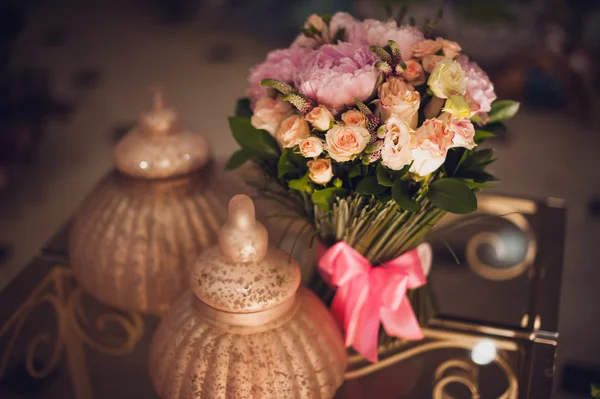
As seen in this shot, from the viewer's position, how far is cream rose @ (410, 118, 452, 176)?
704mm

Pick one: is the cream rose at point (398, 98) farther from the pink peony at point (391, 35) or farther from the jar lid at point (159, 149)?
the jar lid at point (159, 149)

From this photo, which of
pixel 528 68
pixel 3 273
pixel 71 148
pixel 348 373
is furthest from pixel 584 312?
pixel 71 148

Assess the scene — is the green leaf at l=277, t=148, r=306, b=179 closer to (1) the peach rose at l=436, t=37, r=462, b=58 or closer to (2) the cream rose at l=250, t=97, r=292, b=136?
(2) the cream rose at l=250, t=97, r=292, b=136

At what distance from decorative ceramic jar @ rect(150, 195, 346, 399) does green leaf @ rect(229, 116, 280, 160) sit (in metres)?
0.09

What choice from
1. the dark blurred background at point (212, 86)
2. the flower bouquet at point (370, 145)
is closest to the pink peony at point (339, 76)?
the flower bouquet at point (370, 145)

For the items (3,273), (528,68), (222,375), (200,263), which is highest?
(528,68)

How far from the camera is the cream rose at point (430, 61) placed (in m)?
0.73

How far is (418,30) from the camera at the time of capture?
2.60ft

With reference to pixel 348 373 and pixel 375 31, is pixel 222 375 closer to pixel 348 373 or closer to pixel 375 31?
pixel 348 373

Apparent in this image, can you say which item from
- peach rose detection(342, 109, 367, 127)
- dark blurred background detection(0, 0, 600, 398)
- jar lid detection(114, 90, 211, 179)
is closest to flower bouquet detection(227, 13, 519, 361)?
peach rose detection(342, 109, 367, 127)

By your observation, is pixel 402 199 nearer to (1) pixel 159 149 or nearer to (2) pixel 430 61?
(2) pixel 430 61

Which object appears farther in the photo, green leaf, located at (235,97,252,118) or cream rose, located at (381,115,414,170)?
green leaf, located at (235,97,252,118)

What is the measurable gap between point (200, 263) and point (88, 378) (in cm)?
33

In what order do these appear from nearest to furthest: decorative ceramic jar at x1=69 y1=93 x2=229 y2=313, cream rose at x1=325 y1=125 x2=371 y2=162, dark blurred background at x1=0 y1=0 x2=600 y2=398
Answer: cream rose at x1=325 y1=125 x2=371 y2=162
decorative ceramic jar at x1=69 y1=93 x2=229 y2=313
dark blurred background at x1=0 y1=0 x2=600 y2=398
